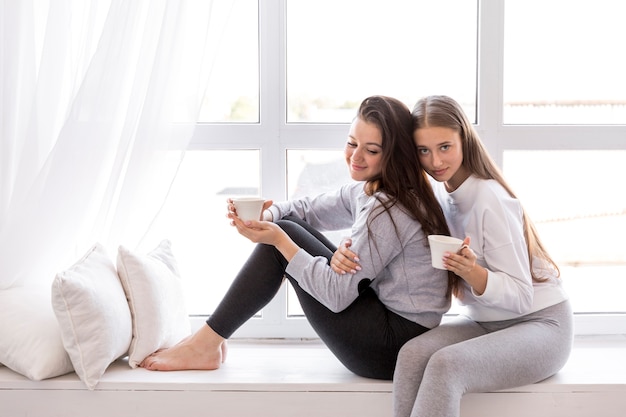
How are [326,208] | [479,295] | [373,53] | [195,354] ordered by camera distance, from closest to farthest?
[479,295], [195,354], [326,208], [373,53]

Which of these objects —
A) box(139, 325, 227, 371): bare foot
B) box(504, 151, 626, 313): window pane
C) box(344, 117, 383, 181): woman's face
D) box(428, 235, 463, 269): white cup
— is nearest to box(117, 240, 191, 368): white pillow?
box(139, 325, 227, 371): bare foot

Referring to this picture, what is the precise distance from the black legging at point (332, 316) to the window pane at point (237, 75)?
54 cm

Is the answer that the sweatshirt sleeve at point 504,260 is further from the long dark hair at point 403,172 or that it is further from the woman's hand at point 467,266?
the long dark hair at point 403,172

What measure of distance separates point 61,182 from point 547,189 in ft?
5.36

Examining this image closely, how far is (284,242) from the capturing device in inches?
77.6

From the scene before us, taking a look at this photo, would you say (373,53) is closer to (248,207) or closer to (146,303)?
(248,207)

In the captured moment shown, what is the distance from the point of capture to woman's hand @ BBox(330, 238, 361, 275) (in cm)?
189

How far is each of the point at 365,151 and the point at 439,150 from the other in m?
0.21

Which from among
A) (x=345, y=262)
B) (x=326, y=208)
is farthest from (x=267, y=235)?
(x=326, y=208)

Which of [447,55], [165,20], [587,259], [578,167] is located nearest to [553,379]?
[587,259]

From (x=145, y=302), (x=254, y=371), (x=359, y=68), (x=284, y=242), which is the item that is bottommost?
(x=254, y=371)

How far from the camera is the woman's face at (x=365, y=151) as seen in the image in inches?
78.1

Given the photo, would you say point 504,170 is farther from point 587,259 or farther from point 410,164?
point 410,164

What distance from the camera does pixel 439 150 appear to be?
1.95 meters
